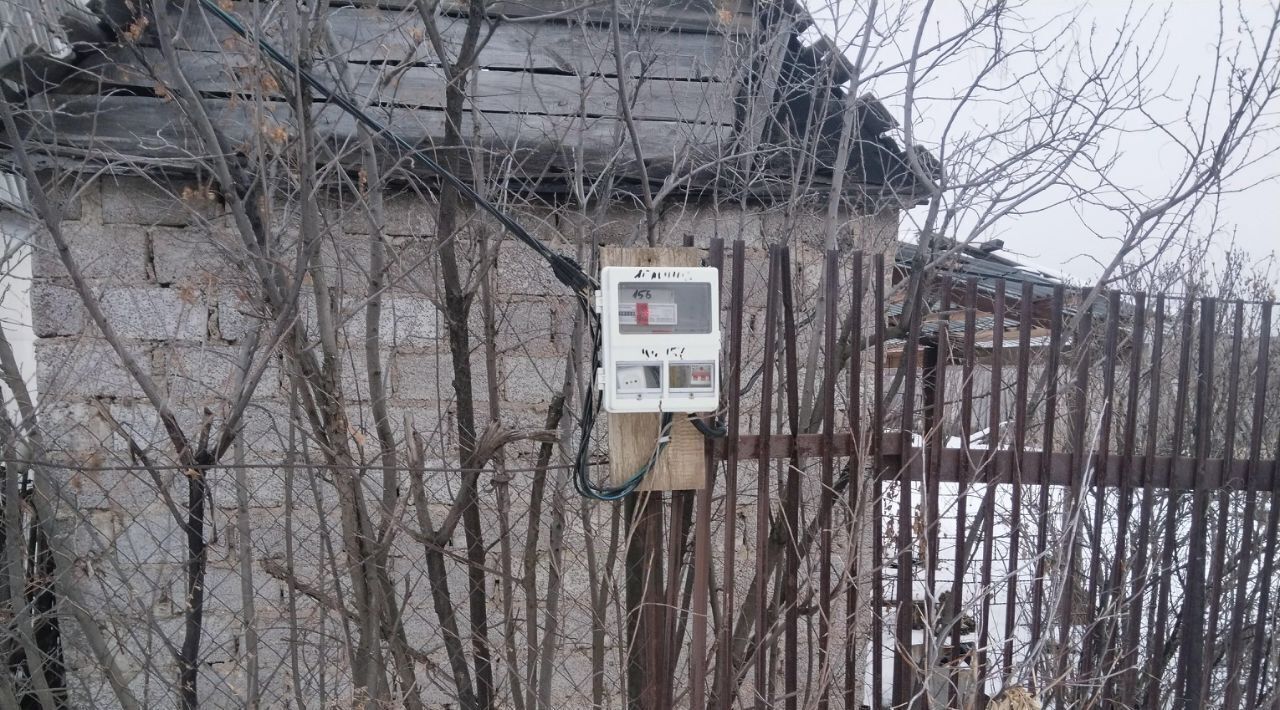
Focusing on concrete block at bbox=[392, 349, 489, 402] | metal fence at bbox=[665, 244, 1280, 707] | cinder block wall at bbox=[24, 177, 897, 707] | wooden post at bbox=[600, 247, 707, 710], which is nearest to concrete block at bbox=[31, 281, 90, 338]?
cinder block wall at bbox=[24, 177, 897, 707]

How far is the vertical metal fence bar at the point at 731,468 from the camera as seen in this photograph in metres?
2.50

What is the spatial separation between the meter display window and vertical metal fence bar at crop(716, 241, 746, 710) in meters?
Result: 0.13

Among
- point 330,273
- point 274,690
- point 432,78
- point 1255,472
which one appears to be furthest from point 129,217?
point 1255,472

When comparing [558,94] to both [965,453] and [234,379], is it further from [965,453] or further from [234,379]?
[965,453]

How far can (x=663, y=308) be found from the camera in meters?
2.34

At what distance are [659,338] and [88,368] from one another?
110 inches

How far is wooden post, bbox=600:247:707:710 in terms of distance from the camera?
2.41 meters

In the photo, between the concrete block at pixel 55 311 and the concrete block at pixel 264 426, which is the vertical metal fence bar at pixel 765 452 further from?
the concrete block at pixel 55 311

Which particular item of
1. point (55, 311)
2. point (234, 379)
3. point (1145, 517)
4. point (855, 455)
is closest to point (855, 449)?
point (855, 455)

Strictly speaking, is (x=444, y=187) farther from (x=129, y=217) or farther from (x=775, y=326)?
(x=129, y=217)

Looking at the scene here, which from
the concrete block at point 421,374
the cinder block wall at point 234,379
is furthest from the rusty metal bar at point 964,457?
the concrete block at point 421,374

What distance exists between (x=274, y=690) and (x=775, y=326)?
9.30ft

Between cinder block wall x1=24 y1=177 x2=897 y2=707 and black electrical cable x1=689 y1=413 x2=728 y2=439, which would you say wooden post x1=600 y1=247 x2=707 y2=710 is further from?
cinder block wall x1=24 y1=177 x2=897 y2=707

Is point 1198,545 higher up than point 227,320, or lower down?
lower down
